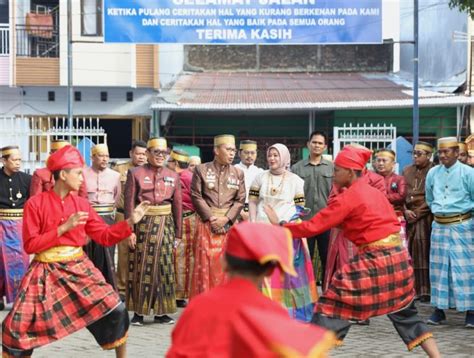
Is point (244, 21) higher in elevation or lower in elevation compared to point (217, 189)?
higher

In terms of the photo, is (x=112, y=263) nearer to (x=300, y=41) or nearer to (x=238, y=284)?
(x=238, y=284)

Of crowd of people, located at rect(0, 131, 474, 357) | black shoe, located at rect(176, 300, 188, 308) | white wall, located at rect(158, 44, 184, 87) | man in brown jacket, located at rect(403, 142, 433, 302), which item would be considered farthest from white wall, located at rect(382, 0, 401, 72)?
black shoe, located at rect(176, 300, 188, 308)

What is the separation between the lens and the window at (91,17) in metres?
25.4

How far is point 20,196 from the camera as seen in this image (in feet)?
35.3

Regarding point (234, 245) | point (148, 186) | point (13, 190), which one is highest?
point (234, 245)

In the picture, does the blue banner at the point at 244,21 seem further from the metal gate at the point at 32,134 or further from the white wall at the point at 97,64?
the white wall at the point at 97,64

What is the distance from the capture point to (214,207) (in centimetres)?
980

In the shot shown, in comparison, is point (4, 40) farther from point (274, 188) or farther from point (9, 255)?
point (274, 188)

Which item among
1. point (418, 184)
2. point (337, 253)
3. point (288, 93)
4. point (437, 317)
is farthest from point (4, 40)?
point (437, 317)

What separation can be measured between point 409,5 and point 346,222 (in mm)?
20803

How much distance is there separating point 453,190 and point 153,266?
313 centimetres

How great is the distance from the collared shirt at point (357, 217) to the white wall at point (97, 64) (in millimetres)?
19477

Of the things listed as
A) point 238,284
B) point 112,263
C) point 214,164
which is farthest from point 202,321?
→ point 112,263

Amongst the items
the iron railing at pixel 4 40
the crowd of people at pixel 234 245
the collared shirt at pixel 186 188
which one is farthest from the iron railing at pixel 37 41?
the collared shirt at pixel 186 188
